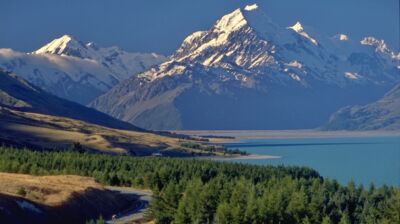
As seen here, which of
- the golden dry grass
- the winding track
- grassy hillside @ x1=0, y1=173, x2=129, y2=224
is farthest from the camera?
the winding track

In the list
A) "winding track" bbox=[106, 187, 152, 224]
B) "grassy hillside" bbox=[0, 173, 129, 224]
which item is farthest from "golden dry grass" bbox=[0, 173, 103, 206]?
"winding track" bbox=[106, 187, 152, 224]

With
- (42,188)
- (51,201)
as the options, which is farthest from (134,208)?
(51,201)

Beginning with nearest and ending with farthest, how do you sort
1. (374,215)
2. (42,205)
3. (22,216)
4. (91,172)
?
(22,216), (42,205), (374,215), (91,172)

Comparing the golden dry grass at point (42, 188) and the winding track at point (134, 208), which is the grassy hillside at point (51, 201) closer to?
the golden dry grass at point (42, 188)

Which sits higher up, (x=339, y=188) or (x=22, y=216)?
(x=339, y=188)

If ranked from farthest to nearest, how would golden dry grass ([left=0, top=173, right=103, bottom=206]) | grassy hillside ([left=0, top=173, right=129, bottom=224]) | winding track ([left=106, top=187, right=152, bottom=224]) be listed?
winding track ([left=106, top=187, right=152, bottom=224])
golden dry grass ([left=0, top=173, right=103, bottom=206])
grassy hillside ([left=0, top=173, right=129, bottom=224])

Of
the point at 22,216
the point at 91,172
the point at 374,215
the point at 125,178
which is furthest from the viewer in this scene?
the point at 91,172

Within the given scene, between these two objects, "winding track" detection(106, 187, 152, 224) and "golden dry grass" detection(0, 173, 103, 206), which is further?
"winding track" detection(106, 187, 152, 224)

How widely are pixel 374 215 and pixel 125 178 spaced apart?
62.6 m

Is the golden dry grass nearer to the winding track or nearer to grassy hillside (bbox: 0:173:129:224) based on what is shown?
grassy hillside (bbox: 0:173:129:224)

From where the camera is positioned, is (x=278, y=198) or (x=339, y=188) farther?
(x=339, y=188)

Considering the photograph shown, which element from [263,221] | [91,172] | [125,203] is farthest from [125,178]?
[263,221]

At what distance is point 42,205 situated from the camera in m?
120

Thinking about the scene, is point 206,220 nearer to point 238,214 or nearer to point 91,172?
point 238,214
